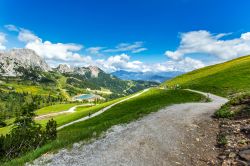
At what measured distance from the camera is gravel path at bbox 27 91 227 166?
15.8 meters

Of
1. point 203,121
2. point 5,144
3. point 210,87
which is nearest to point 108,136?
point 203,121

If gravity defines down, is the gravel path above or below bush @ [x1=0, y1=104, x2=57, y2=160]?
above

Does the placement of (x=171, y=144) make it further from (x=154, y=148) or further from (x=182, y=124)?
(x=182, y=124)

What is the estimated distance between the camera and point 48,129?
114 ft

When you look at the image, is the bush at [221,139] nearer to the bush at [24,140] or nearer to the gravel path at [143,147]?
the gravel path at [143,147]

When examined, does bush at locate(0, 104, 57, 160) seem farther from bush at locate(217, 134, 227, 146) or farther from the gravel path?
bush at locate(217, 134, 227, 146)

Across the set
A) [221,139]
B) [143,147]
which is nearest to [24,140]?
[143,147]

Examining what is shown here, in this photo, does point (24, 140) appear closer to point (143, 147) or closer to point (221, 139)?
point (143, 147)

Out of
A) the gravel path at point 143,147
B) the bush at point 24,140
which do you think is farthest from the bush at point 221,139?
the bush at point 24,140

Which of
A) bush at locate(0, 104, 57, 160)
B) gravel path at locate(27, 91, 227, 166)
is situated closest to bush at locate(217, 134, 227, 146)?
gravel path at locate(27, 91, 227, 166)

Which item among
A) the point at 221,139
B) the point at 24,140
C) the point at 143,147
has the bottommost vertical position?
the point at 24,140

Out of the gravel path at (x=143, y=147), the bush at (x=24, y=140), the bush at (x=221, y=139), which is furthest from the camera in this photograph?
the bush at (x=24, y=140)

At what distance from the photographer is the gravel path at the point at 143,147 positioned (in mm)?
15805

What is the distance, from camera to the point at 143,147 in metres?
17.8
